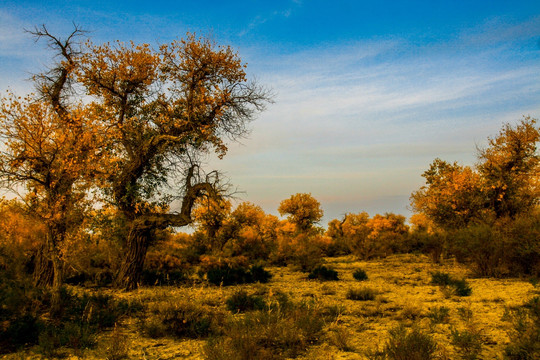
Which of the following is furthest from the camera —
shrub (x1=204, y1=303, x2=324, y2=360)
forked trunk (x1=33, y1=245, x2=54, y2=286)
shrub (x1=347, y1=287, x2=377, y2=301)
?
forked trunk (x1=33, y1=245, x2=54, y2=286)

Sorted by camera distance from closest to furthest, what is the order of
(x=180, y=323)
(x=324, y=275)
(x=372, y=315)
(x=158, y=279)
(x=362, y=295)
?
(x=180, y=323), (x=372, y=315), (x=362, y=295), (x=158, y=279), (x=324, y=275)

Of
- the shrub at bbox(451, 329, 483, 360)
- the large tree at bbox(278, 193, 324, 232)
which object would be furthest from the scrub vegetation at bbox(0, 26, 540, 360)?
the large tree at bbox(278, 193, 324, 232)

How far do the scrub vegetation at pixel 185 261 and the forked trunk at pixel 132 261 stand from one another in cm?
5

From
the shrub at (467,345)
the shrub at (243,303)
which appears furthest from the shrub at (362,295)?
the shrub at (467,345)

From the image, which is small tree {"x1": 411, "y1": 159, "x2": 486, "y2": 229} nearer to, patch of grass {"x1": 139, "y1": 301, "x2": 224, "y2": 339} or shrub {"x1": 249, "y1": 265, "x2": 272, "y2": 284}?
shrub {"x1": 249, "y1": 265, "x2": 272, "y2": 284}

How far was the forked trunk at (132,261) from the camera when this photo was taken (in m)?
12.6

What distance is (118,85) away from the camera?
13.1 metres

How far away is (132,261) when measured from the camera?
41.6ft

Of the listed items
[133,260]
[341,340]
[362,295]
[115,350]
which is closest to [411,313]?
[362,295]

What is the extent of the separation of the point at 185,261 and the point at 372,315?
41.4 feet

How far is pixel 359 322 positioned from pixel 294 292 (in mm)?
4166

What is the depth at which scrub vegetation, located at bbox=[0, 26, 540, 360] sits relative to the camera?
632 cm

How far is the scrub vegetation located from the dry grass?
0.17 feet

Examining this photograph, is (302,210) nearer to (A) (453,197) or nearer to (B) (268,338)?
(A) (453,197)
